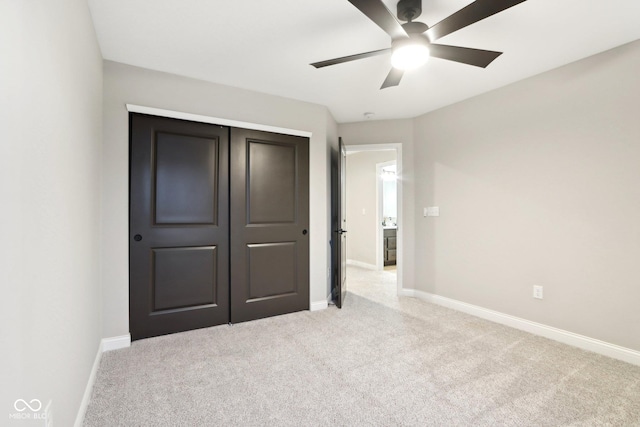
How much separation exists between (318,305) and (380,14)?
114 inches

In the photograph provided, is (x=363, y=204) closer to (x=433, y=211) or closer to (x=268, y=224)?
(x=433, y=211)

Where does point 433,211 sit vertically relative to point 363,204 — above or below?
below

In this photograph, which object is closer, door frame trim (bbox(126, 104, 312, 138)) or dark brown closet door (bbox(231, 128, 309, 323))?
door frame trim (bbox(126, 104, 312, 138))

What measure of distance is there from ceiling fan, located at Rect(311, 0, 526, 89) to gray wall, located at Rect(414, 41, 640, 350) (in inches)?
48.3

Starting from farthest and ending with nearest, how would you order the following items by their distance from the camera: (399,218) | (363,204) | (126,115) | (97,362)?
(363,204) < (399,218) < (126,115) < (97,362)

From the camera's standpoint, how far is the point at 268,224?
3.23 meters

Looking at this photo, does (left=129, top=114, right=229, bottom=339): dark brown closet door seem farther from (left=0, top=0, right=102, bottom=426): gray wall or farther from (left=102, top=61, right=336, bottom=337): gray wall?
(left=0, top=0, right=102, bottom=426): gray wall

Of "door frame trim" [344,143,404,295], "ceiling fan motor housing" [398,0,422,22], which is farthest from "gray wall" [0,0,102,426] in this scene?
"door frame trim" [344,143,404,295]

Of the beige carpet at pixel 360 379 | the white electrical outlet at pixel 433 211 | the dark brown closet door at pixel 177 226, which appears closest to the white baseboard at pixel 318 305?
the beige carpet at pixel 360 379

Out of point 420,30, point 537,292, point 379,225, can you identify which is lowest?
point 537,292

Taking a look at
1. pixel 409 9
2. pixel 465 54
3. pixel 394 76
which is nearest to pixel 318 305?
pixel 394 76

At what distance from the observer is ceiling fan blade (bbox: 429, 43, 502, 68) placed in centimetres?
191

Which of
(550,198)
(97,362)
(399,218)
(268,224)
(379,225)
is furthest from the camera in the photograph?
(379,225)

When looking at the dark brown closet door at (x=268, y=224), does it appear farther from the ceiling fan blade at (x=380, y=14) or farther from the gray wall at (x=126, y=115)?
the ceiling fan blade at (x=380, y=14)
